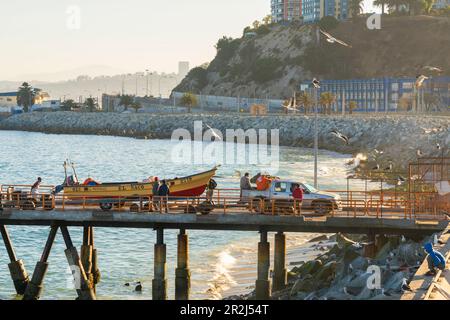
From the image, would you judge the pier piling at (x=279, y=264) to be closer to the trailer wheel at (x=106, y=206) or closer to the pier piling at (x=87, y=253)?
the trailer wheel at (x=106, y=206)

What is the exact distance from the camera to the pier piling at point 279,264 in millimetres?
35256

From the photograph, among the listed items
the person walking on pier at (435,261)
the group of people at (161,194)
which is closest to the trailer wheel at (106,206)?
the group of people at (161,194)

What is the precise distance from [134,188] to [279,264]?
7.17 metres

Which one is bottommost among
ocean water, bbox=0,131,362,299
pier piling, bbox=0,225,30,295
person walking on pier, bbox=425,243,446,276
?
ocean water, bbox=0,131,362,299

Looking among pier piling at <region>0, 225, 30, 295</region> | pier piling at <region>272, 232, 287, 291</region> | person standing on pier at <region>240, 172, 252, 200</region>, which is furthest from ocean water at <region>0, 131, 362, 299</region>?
person standing on pier at <region>240, 172, 252, 200</region>

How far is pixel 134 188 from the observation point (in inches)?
1510

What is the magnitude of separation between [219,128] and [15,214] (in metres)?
148

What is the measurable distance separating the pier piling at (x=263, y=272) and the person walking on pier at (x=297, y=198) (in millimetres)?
1643

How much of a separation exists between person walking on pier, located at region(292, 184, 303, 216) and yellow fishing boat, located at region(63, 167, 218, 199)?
4112 mm

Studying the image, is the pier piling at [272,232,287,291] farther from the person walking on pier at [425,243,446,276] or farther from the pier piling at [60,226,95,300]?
the person walking on pier at [425,243,446,276]

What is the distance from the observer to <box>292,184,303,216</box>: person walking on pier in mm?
33844

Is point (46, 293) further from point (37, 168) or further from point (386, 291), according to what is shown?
point (37, 168)
